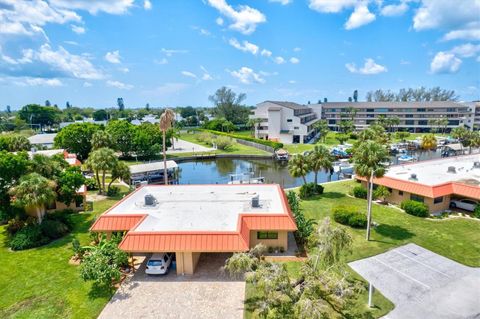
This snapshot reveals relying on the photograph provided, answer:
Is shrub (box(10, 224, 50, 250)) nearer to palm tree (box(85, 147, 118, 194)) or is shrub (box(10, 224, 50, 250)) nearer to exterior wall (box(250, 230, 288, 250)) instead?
palm tree (box(85, 147, 118, 194))

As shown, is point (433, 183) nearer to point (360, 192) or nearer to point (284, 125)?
point (360, 192)

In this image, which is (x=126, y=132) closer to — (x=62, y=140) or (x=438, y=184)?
(x=62, y=140)

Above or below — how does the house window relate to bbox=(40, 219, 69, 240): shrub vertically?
above

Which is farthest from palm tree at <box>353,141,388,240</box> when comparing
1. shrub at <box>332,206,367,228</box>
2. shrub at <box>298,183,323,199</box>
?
shrub at <box>298,183,323,199</box>

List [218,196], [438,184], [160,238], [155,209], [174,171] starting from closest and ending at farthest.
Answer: [160,238] < [155,209] < [218,196] < [438,184] < [174,171]

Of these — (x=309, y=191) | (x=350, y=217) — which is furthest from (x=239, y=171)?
(x=350, y=217)

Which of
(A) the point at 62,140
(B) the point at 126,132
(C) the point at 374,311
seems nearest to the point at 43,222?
(C) the point at 374,311

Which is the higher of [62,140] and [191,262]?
[62,140]
